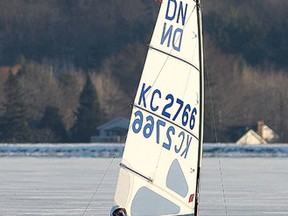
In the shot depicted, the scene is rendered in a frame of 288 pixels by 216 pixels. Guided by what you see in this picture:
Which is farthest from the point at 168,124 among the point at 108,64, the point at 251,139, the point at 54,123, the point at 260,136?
the point at 108,64

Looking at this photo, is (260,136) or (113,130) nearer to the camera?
(260,136)

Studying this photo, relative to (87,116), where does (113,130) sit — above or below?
below

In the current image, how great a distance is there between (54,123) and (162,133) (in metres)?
70.6

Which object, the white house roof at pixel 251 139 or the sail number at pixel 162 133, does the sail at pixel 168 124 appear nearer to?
the sail number at pixel 162 133

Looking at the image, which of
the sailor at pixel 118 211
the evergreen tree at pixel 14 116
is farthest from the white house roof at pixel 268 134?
the sailor at pixel 118 211

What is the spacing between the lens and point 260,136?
258 feet

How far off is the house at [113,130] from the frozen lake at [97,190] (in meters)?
44.5

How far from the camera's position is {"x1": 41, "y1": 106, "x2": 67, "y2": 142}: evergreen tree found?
266ft

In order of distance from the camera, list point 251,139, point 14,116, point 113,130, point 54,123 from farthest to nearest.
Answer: point 54,123, point 14,116, point 113,130, point 251,139

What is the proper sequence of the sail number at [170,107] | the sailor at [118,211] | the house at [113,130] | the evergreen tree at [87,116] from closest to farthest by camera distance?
the sail number at [170,107], the sailor at [118,211], the house at [113,130], the evergreen tree at [87,116]

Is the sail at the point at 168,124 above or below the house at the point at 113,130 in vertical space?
above

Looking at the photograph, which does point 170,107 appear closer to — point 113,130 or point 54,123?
point 113,130

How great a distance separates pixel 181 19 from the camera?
13.1m

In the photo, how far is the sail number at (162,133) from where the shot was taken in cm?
1335
